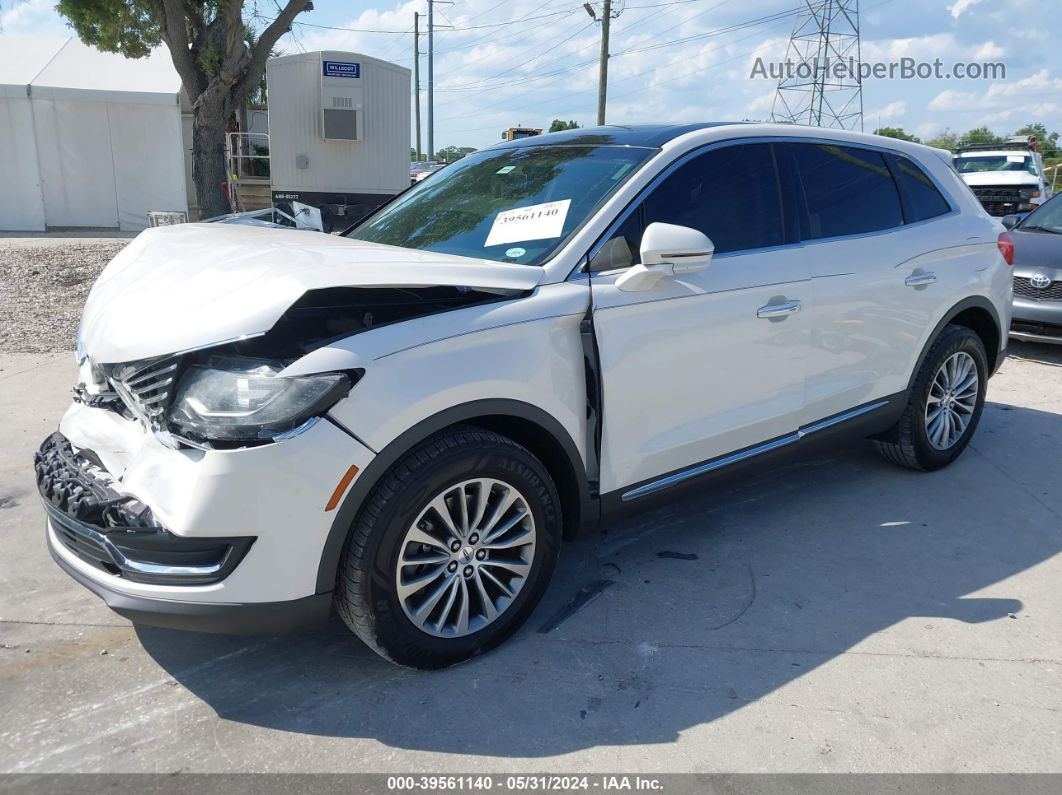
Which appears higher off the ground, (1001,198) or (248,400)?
(1001,198)

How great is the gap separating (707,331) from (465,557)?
1.32 meters

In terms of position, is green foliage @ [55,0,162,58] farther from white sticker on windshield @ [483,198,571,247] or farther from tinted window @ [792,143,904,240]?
tinted window @ [792,143,904,240]

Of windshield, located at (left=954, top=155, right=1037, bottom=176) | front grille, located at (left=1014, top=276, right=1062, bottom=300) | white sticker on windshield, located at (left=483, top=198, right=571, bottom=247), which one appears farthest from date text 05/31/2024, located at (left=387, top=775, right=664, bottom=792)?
windshield, located at (left=954, top=155, right=1037, bottom=176)

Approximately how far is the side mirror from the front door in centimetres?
6

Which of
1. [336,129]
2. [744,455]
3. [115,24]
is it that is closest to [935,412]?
[744,455]

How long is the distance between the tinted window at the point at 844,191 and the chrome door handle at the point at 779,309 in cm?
38

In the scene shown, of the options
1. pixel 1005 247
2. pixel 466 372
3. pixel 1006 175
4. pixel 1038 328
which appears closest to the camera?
pixel 466 372

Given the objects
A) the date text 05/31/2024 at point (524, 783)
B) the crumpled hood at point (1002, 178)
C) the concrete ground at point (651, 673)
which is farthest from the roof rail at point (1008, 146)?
the date text 05/31/2024 at point (524, 783)

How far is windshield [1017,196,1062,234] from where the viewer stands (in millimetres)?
8305

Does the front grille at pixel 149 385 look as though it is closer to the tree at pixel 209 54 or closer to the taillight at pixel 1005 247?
the taillight at pixel 1005 247

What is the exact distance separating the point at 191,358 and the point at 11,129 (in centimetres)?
1737

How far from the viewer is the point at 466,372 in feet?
8.82

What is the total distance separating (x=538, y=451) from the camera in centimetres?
311

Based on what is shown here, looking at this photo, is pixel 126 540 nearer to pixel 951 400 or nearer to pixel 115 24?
pixel 951 400
